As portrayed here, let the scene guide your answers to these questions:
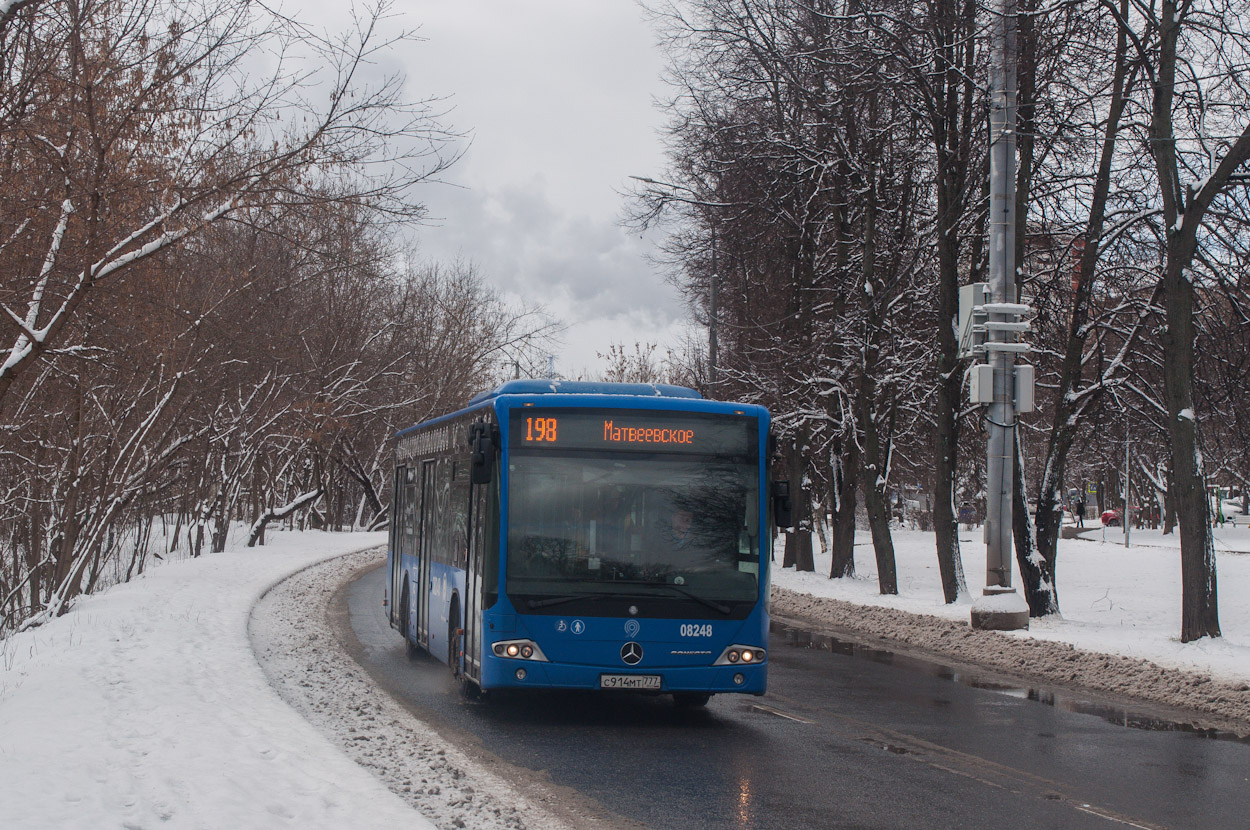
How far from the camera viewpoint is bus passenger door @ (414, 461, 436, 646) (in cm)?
1457

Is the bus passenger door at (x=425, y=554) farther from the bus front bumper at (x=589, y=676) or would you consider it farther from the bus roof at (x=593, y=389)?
the bus front bumper at (x=589, y=676)

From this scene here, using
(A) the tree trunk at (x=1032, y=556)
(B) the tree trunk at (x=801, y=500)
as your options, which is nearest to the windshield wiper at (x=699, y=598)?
(A) the tree trunk at (x=1032, y=556)

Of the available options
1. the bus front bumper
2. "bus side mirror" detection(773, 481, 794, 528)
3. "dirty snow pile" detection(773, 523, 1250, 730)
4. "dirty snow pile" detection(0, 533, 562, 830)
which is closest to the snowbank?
"dirty snow pile" detection(0, 533, 562, 830)

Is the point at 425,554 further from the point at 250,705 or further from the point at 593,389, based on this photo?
the point at 250,705

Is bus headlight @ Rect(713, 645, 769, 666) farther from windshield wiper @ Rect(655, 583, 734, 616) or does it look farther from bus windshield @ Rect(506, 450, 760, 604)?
bus windshield @ Rect(506, 450, 760, 604)

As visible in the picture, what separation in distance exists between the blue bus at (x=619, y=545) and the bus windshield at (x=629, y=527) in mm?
12

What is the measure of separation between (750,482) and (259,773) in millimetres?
5286

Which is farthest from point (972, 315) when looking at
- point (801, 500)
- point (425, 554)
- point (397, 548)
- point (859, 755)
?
point (801, 500)

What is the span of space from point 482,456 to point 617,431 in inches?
49.0

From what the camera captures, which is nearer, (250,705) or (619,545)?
(250,705)

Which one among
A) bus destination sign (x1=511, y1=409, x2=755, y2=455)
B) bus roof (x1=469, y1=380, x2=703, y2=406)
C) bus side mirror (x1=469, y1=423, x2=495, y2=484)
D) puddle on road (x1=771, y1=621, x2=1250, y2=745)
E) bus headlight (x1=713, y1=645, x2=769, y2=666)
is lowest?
puddle on road (x1=771, y1=621, x2=1250, y2=745)

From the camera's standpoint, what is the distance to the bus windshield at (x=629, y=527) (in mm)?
10938

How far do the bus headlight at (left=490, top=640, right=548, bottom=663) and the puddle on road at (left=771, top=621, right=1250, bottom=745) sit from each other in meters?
4.25

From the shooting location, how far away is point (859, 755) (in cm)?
953
